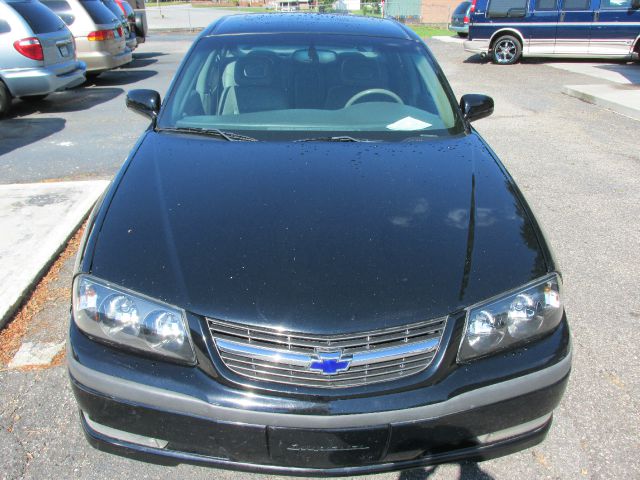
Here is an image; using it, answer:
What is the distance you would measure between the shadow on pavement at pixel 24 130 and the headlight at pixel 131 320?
5.50 meters

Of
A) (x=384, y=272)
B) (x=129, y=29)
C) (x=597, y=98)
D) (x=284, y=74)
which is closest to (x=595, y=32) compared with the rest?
(x=597, y=98)

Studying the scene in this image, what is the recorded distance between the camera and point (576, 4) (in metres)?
13.7

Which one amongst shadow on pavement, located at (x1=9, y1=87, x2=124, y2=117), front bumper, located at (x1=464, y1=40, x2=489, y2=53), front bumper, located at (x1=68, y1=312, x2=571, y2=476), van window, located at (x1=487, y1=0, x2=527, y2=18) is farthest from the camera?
front bumper, located at (x1=464, y1=40, x2=489, y2=53)

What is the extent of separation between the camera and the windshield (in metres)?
3.05

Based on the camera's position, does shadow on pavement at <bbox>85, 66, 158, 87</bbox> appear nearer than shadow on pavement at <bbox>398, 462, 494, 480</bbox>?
No

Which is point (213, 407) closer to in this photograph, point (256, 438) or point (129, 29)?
point (256, 438)

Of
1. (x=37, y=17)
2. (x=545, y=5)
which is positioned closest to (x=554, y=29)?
(x=545, y=5)

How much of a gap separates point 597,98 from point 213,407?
9514 mm

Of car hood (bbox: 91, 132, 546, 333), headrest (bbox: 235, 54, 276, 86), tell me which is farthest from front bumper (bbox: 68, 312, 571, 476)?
headrest (bbox: 235, 54, 276, 86)

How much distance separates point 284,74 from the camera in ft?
10.9

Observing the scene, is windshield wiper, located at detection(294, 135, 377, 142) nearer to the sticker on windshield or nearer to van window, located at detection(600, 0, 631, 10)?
the sticker on windshield

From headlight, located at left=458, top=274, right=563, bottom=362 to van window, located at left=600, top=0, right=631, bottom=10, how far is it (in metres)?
14.1

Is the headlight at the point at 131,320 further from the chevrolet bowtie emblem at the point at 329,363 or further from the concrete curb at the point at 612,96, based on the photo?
the concrete curb at the point at 612,96

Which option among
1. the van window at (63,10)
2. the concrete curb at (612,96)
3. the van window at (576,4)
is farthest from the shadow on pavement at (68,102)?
the van window at (576,4)
